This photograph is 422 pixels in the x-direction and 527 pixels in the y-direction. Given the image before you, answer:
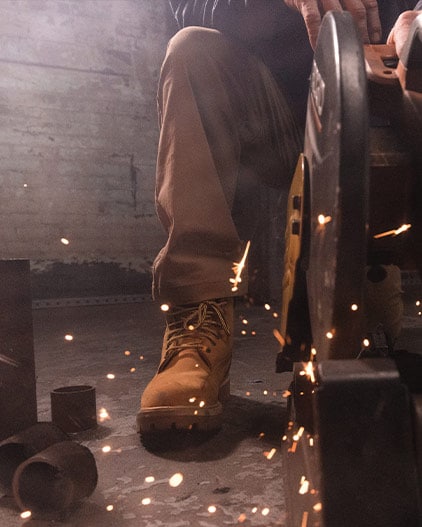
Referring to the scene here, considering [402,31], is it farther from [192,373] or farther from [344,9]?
[192,373]

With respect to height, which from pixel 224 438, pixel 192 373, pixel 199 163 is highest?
pixel 199 163

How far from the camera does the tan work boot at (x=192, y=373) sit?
103cm

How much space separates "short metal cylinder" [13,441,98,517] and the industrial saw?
0.30 metres

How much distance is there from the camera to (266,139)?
1461mm

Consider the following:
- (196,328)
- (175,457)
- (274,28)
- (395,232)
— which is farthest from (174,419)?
(274,28)

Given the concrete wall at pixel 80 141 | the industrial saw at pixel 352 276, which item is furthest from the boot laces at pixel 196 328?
the concrete wall at pixel 80 141

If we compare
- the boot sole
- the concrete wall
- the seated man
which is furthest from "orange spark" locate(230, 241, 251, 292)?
the concrete wall

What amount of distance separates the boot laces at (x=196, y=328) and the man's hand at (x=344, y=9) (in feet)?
1.95

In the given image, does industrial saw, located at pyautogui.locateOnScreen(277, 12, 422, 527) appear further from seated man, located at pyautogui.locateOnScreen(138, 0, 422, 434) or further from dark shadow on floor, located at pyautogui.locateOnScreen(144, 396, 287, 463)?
seated man, located at pyautogui.locateOnScreen(138, 0, 422, 434)

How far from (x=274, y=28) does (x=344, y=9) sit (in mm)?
508

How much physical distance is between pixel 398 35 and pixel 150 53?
486cm

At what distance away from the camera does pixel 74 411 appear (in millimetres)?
1176

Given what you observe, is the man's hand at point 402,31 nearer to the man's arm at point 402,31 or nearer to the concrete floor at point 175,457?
the man's arm at point 402,31

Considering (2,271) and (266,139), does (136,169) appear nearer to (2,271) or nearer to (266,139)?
(266,139)
